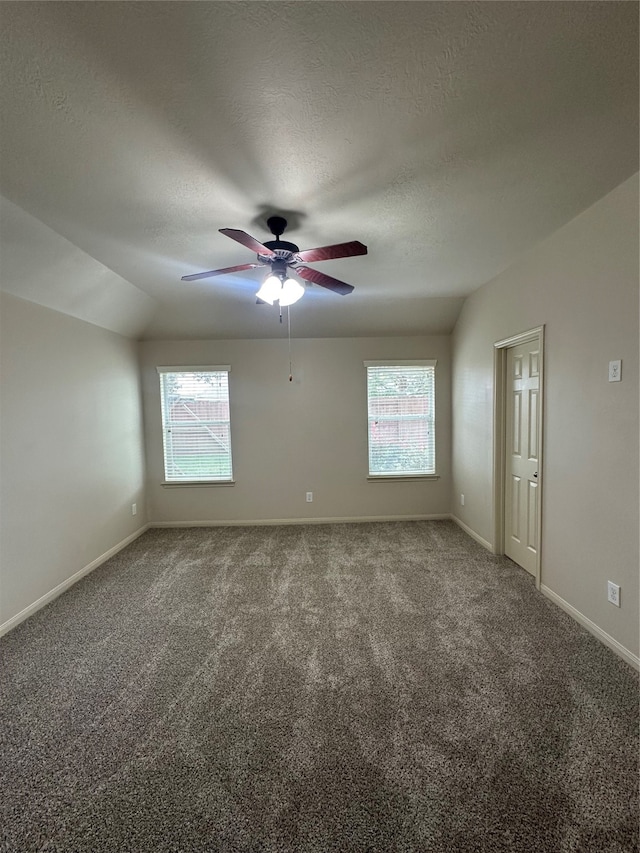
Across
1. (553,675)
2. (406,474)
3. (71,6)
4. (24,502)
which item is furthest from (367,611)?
(71,6)

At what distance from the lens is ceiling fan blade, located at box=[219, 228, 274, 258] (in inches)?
65.5

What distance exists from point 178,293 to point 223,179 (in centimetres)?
203

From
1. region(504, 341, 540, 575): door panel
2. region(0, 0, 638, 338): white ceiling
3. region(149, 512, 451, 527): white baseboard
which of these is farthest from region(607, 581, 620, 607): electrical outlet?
region(149, 512, 451, 527): white baseboard

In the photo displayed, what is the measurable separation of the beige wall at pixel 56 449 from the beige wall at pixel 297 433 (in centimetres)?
51

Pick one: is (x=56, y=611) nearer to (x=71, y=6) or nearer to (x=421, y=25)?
(x=71, y=6)

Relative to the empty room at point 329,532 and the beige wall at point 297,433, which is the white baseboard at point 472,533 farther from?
the beige wall at point 297,433

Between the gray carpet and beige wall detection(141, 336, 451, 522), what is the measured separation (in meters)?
1.59

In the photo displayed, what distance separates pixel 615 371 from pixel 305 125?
211 cm

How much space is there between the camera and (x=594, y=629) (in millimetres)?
2178

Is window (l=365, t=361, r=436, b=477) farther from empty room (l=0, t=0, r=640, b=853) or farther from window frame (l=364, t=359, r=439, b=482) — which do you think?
empty room (l=0, t=0, r=640, b=853)

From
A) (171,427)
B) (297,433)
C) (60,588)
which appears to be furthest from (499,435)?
(60,588)

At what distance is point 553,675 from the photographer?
6.17 feet

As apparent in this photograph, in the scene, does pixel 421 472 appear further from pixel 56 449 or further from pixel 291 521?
pixel 56 449

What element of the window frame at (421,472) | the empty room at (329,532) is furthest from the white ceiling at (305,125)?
the window frame at (421,472)
